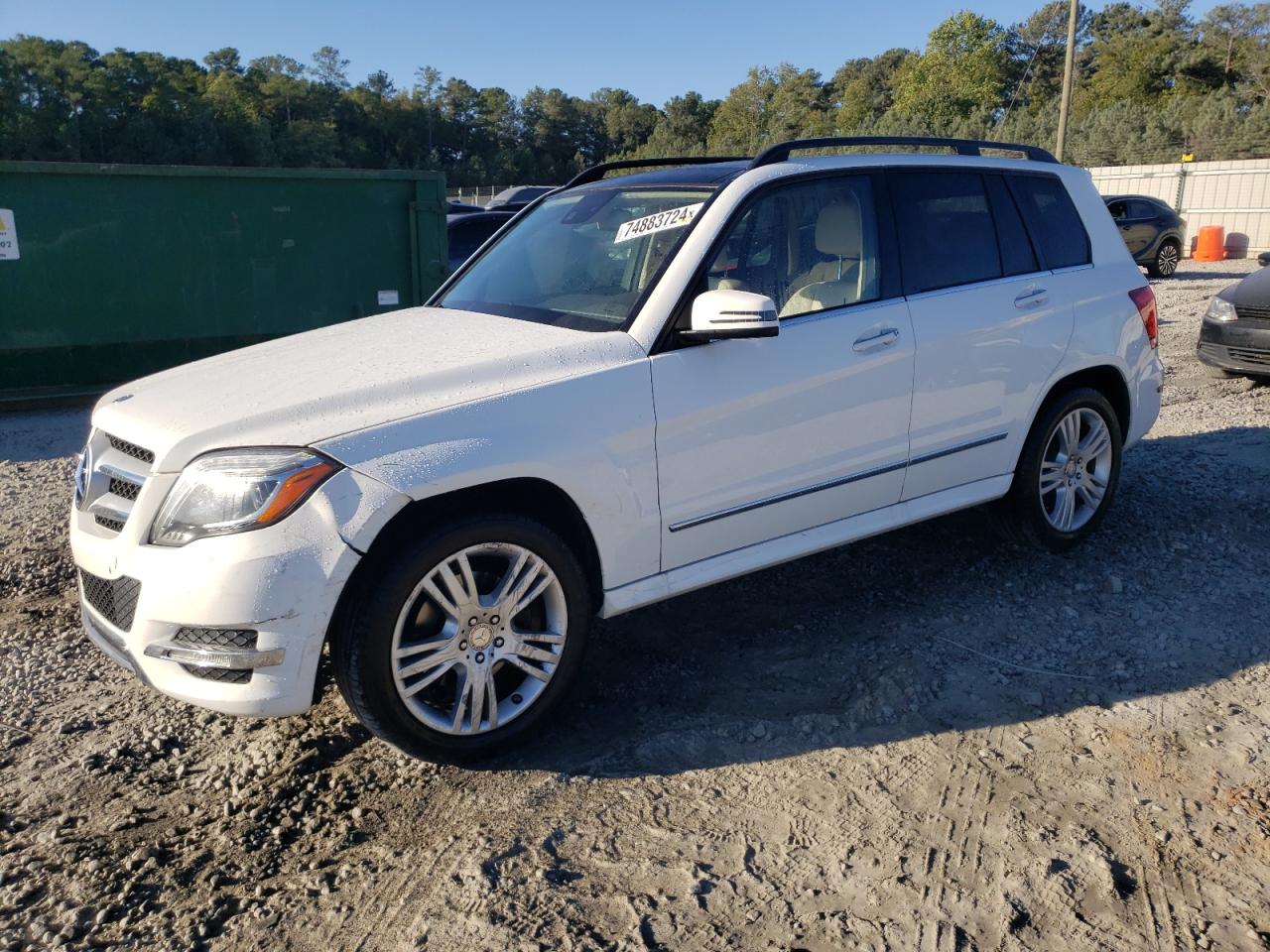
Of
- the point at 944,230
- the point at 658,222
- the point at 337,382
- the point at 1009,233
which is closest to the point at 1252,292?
the point at 1009,233

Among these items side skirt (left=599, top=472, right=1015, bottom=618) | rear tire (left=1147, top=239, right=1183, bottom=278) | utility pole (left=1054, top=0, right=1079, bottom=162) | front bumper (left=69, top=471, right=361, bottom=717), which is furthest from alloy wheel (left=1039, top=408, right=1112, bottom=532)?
utility pole (left=1054, top=0, right=1079, bottom=162)

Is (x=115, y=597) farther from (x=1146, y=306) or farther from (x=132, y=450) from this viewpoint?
(x=1146, y=306)

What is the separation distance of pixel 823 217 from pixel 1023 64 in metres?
101

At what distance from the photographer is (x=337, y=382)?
3268mm

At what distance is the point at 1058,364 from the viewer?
473cm

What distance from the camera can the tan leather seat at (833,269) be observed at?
3.97 m

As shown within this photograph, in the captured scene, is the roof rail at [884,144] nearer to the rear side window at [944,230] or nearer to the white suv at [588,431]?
the white suv at [588,431]

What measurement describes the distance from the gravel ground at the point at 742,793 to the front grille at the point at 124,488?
2.88 feet

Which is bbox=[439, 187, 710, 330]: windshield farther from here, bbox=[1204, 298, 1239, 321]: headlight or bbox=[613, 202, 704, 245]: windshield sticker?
bbox=[1204, 298, 1239, 321]: headlight

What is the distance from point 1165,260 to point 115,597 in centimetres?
2105

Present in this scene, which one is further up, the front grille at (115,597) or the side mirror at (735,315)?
the side mirror at (735,315)

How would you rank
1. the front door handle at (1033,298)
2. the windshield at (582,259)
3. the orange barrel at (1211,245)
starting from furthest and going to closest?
the orange barrel at (1211,245)
the front door handle at (1033,298)
the windshield at (582,259)

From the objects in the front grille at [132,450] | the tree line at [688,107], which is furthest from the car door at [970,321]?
the tree line at [688,107]

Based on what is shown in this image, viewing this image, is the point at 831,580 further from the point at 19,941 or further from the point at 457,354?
the point at 19,941
